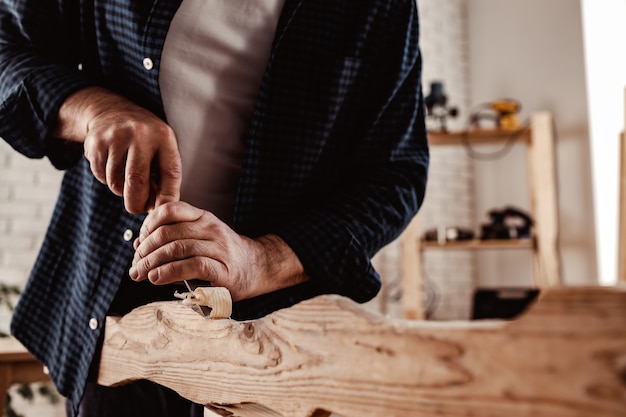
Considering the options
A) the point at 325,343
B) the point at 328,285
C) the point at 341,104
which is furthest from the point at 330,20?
the point at 325,343

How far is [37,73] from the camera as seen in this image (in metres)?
0.77

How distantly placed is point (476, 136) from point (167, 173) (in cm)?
360

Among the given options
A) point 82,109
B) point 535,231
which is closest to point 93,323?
point 82,109

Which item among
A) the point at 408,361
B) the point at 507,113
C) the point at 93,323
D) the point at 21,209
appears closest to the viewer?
the point at 408,361

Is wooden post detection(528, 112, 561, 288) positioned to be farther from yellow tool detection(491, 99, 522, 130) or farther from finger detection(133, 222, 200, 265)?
finger detection(133, 222, 200, 265)

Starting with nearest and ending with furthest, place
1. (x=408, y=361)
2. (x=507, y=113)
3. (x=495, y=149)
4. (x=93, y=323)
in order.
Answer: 1. (x=408, y=361)
2. (x=93, y=323)
3. (x=507, y=113)
4. (x=495, y=149)

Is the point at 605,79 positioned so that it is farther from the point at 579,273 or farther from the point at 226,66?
the point at 226,66

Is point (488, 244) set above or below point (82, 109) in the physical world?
below

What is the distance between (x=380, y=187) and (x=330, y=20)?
0.27m

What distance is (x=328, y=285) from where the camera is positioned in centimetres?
79

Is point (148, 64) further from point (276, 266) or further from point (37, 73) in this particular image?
point (276, 266)

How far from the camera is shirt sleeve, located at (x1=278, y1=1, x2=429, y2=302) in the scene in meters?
0.76

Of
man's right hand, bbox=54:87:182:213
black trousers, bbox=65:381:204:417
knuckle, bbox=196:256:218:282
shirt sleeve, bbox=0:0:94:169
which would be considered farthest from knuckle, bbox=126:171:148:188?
black trousers, bbox=65:381:204:417

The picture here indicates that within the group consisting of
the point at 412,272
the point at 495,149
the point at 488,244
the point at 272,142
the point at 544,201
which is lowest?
the point at 412,272
